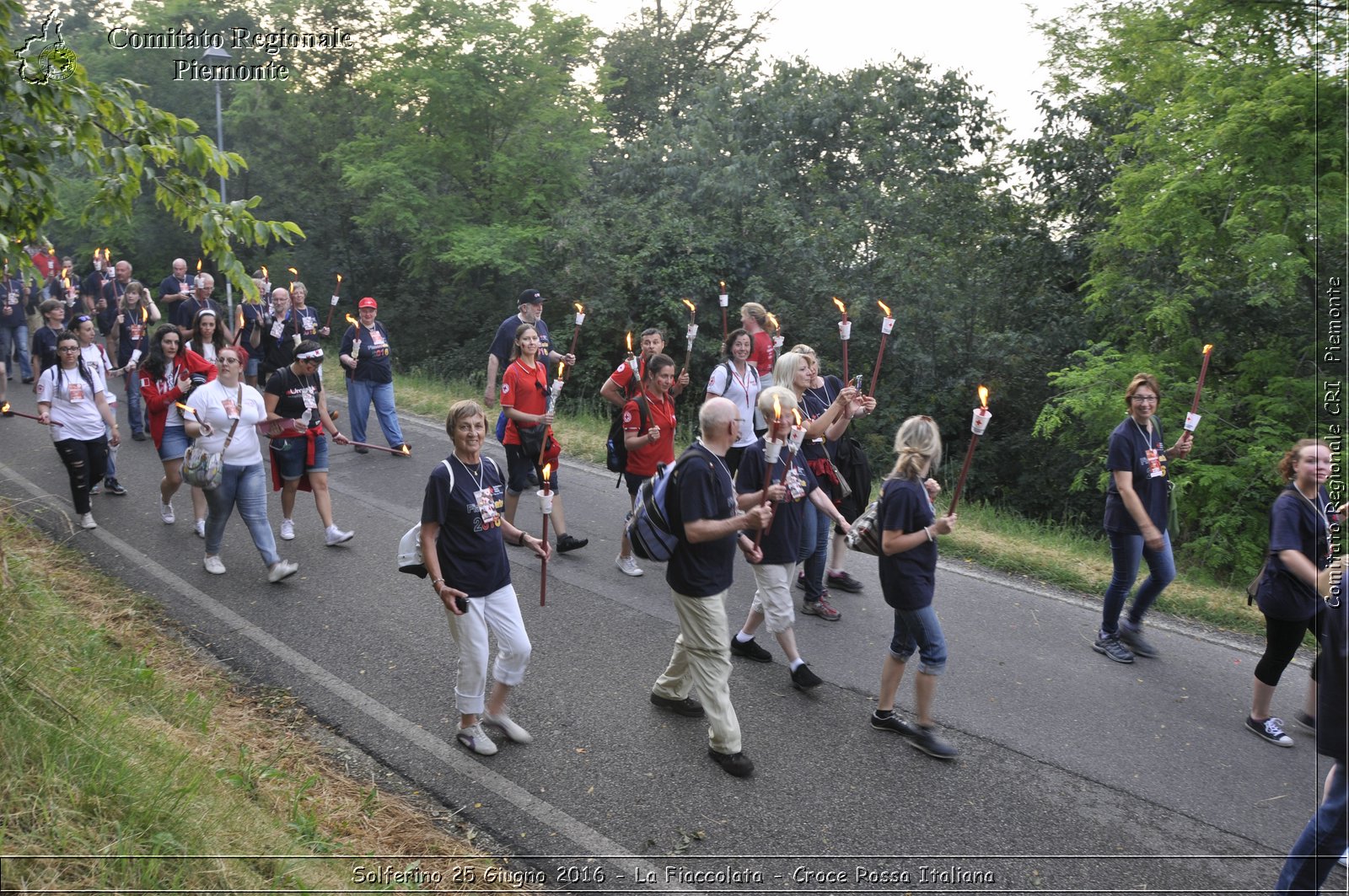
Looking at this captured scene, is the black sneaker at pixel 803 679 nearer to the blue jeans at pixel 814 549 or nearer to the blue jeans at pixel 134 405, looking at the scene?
the blue jeans at pixel 814 549

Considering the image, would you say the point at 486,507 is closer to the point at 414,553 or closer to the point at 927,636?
the point at 414,553

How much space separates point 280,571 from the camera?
7.62 metres

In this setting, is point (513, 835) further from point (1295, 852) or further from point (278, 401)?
point (278, 401)

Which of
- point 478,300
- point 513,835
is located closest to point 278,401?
point 513,835

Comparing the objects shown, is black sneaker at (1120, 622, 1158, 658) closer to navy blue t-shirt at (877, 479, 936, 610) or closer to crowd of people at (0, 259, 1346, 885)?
crowd of people at (0, 259, 1346, 885)

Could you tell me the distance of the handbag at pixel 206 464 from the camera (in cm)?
742

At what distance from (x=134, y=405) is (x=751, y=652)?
990cm

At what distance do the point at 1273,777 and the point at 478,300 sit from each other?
19857 millimetres

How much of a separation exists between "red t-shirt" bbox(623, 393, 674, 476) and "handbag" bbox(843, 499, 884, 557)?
2.52m

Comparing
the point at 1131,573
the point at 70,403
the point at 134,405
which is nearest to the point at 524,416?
the point at 70,403

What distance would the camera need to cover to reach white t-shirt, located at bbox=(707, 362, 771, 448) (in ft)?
27.1

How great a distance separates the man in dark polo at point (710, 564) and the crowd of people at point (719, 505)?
0.03 feet

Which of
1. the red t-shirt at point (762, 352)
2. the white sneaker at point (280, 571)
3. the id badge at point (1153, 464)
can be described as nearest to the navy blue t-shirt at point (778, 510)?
the id badge at point (1153, 464)

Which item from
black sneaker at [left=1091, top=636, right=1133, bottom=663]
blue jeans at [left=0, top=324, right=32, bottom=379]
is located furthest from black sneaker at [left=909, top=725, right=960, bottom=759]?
blue jeans at [left=0, top=324, right=32, bottom=379]
